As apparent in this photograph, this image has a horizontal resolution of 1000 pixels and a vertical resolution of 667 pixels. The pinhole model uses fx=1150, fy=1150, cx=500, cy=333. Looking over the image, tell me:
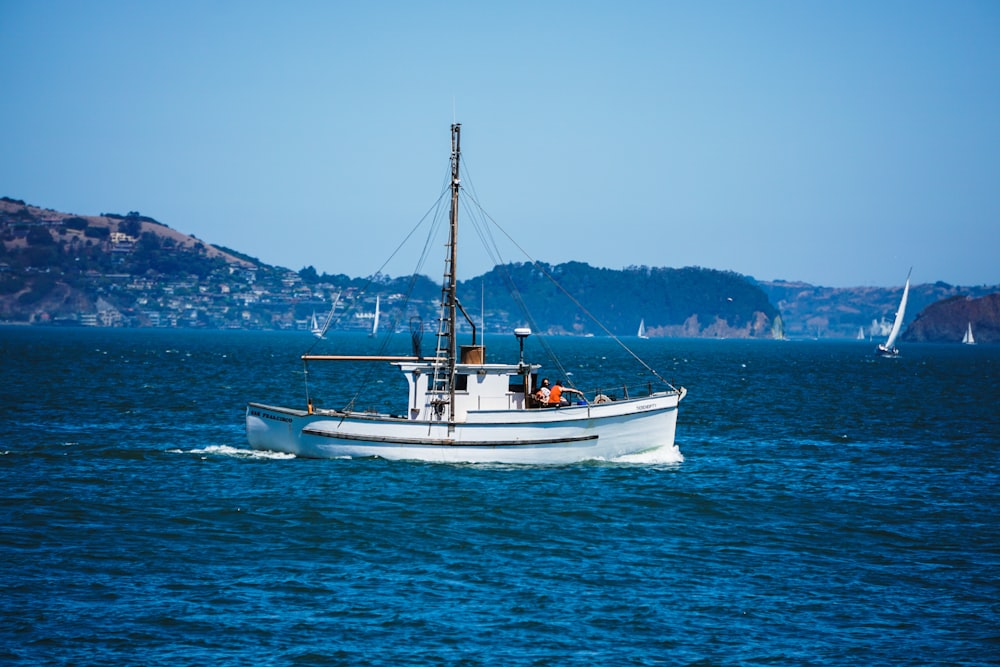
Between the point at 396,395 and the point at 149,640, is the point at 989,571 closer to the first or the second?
the point at 149,640

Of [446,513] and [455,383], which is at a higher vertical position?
[455,383]

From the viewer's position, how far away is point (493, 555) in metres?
25.5

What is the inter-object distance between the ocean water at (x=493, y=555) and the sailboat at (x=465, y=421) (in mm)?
600

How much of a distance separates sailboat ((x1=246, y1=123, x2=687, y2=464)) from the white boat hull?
0.03 m

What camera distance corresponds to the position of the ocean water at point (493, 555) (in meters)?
19.5

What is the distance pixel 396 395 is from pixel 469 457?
Answer: 37492 mm

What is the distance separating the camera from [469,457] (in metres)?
36.6

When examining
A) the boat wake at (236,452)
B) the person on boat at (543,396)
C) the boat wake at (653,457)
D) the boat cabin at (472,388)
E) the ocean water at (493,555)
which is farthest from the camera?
the boat wake at (236,452)

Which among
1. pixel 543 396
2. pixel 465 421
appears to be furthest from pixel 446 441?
pixel 543 396

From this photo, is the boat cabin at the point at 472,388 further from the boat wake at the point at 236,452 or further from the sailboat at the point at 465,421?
the boat wake at the point at 236,452

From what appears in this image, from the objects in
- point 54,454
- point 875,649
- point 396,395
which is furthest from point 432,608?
point 396,395

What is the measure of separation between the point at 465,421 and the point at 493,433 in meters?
1.01

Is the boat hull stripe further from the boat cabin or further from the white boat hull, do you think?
the boat cabin

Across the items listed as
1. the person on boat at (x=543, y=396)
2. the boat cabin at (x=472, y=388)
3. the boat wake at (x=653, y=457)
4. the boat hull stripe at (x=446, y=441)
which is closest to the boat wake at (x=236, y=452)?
the boat hull stripe at (x=446, y=441)
